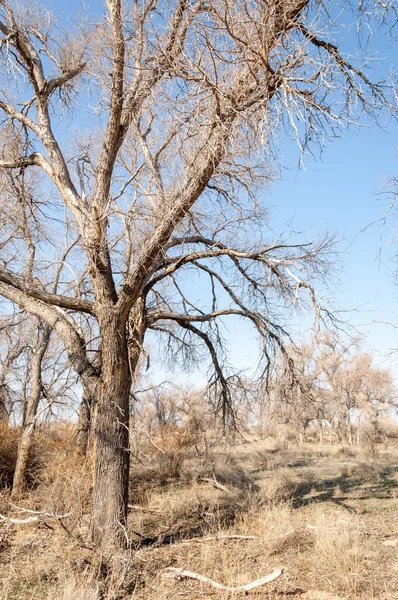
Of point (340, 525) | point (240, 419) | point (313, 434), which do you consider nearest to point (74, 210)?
point (240, 419)

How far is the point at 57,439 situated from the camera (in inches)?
513

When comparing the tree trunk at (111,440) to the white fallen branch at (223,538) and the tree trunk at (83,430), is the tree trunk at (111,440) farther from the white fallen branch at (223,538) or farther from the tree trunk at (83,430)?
the tree trunk at (83,430)

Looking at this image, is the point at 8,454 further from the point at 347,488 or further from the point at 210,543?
the point at 347,488

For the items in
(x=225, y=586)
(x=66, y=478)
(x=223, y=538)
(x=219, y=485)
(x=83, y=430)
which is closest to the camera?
(x=225, y=586)

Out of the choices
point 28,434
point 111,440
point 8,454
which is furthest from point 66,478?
point 8,454

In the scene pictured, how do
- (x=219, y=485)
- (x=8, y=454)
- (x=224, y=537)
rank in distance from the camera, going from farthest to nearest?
(x=8, y=454) → (x=219, y=485) → (x=224, y=537)

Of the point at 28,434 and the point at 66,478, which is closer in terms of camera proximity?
the point at 66,478

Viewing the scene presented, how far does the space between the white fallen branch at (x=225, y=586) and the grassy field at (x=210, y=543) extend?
0.18 ft

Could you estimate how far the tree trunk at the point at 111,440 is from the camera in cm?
688

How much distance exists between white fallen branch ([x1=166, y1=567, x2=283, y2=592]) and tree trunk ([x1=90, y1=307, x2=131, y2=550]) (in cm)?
93

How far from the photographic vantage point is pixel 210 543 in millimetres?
7672

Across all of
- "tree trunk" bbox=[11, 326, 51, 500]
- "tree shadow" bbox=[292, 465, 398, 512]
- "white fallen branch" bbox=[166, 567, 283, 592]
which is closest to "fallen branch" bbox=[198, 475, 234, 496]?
"tree shadow" bbox=[292, 465, 398, 512]

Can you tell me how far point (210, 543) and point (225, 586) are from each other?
202cm

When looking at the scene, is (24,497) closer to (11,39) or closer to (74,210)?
(74,210)
